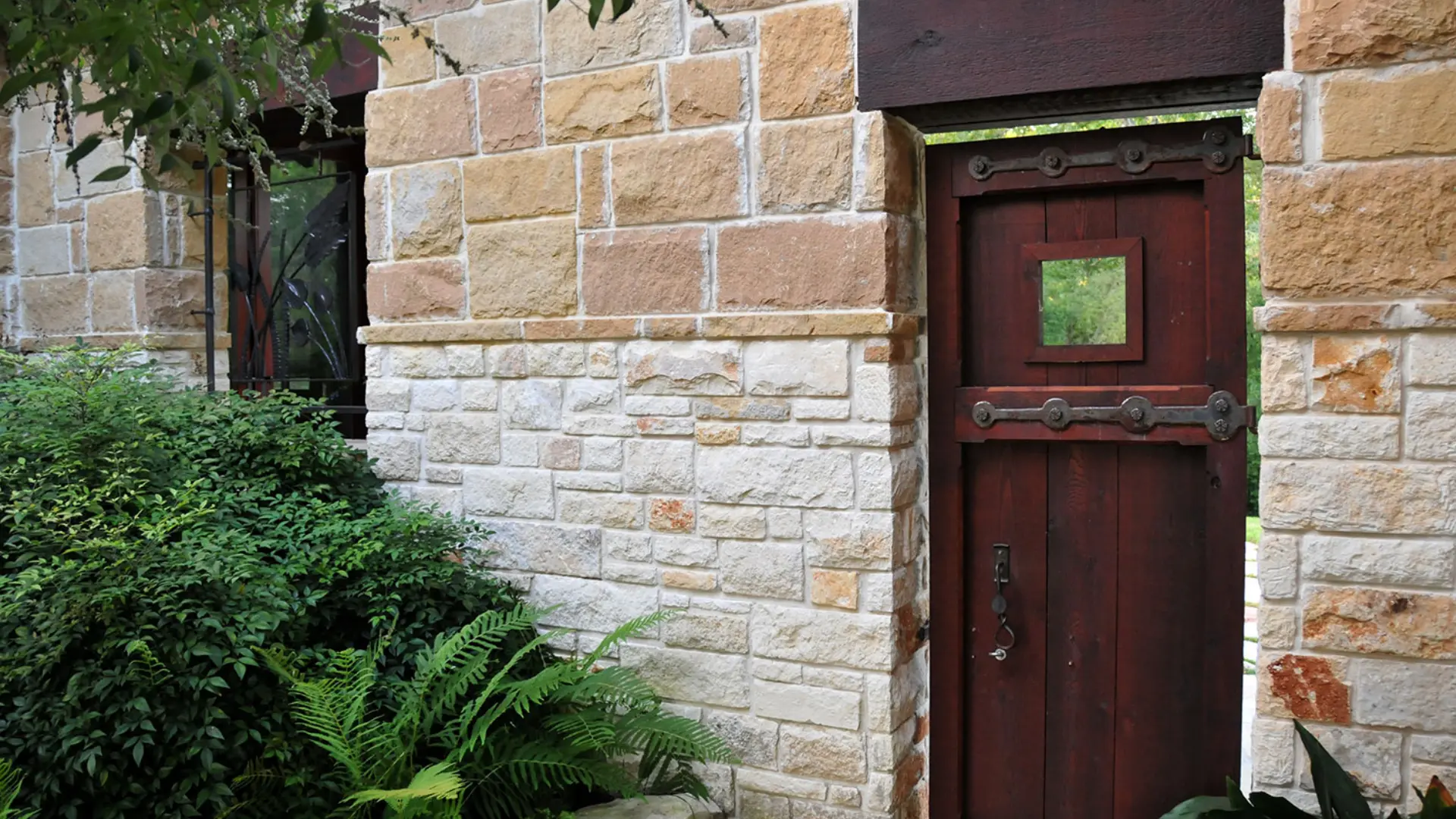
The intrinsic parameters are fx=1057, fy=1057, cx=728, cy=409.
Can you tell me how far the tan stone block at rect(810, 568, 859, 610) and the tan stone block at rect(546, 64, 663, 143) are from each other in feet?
5.36

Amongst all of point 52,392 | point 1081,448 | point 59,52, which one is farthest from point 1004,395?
point 52,392

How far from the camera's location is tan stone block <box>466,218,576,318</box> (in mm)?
3887

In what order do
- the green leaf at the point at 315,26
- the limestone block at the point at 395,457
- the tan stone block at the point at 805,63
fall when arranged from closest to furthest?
the green leaf at the point at 315,26 < the tan stone block at the point at 805,63 < the limestone block at the point at 395,457

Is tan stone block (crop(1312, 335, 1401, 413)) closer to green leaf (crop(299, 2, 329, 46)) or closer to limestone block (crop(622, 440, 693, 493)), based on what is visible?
limestone block (crop(622, 440, 693, 493))

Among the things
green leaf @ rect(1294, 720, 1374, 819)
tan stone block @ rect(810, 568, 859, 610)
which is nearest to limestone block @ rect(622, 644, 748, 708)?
tan stone block @ rect(810, 568, 859, 610)

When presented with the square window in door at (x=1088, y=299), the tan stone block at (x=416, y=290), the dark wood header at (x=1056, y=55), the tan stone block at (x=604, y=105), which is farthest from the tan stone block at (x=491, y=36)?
the square window in door at (x=1088, y=299)

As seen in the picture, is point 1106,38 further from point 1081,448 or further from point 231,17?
point 231,17

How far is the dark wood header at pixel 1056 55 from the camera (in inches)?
114

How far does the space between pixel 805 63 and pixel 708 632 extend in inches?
75.5

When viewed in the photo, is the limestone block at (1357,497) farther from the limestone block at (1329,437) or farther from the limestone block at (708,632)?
the limestone block at (708,632)

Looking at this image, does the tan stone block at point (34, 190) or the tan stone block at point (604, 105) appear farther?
the tan stone block at point (34, 190)

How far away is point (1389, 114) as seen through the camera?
105 inches

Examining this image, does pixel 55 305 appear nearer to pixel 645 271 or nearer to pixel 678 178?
pixel 645 271

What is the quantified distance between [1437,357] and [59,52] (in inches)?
123
